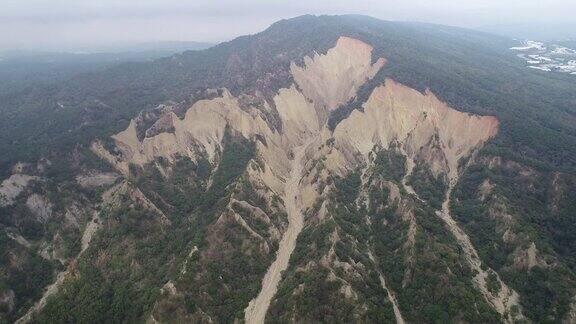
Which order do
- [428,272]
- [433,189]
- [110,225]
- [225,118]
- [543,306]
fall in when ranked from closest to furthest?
1. [543,306]
2. [428,272]
3. [110,225]
4. [433,189]
5. [225,118]

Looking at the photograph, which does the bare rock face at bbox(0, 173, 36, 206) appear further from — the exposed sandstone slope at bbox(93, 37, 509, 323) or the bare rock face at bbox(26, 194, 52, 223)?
the exposed sandstone slope at bbox(93, 37, 509, 323)

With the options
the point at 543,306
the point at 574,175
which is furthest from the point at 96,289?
the point at 574,175


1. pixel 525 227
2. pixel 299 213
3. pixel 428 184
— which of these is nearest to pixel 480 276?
pixel 525 227

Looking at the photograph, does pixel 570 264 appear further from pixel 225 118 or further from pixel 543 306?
pixel 225 118

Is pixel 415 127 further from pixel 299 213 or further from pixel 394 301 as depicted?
pixel 394 301

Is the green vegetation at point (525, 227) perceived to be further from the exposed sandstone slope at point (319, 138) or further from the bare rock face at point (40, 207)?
the bare rock face at point (40, 207)

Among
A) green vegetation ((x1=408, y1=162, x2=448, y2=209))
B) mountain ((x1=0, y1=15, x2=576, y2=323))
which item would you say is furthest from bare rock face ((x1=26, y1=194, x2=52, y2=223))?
green vegetation ((x1=408, y1=162, x2=448, y2=209))

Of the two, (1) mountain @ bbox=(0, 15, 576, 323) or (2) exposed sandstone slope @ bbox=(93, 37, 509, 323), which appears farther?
(2) exposed sandstone slope @ bbox=(93, 37, 509, 323)
